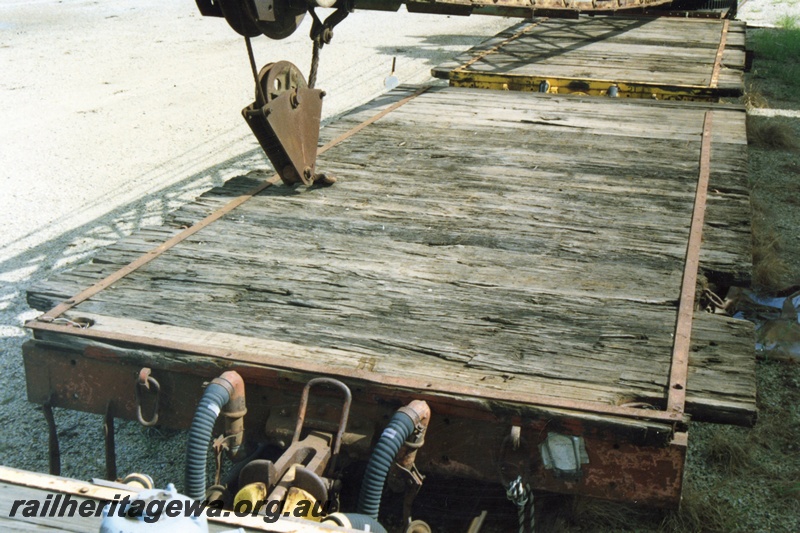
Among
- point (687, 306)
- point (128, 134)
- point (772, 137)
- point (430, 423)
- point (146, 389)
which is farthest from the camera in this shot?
point (128, 134)

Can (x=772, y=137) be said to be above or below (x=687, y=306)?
below

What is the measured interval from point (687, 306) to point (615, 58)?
4816mm

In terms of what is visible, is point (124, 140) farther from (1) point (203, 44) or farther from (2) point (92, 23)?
(2) point (92, 23)

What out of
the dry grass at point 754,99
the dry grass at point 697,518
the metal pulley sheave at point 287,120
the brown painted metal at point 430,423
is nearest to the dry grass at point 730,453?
the dry grass at point 697,518

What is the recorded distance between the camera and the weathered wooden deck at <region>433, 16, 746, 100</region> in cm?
617

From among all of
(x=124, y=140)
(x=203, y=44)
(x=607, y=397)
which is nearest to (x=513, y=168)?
(x=607, y=397)

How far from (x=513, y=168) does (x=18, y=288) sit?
322cm

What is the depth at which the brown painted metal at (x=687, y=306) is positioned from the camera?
7.69ft

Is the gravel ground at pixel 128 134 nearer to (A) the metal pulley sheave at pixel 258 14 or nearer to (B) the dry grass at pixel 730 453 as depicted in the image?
(B) the dry grass at pixel 730 453

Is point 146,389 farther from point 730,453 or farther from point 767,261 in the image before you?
point 767,261

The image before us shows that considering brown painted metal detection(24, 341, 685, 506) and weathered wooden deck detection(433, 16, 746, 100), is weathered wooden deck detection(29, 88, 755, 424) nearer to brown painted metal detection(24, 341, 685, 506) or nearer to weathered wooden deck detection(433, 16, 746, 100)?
brown painted metal detection(24, 341, 685, 506)

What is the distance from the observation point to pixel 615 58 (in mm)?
7168

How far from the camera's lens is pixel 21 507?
2055mm

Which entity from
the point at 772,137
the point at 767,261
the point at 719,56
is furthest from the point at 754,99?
the point at 767,261
